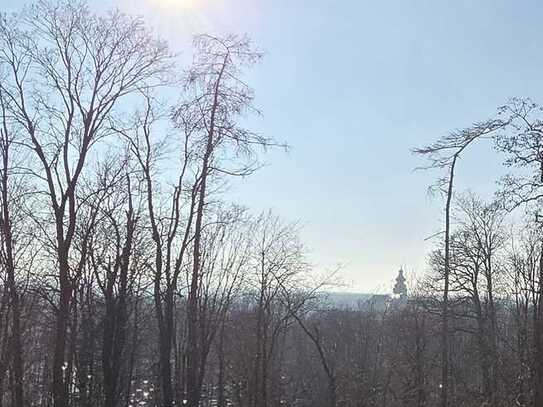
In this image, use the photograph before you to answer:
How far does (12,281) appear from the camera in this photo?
45.2 ft

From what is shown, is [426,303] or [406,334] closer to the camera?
[426,303]

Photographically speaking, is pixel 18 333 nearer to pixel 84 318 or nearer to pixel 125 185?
pixel 125 185

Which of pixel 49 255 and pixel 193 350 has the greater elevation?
pixel 49 255

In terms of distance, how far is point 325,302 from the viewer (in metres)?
26.9

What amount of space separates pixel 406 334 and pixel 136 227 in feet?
80.2

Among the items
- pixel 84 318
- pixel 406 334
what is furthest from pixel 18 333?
pixel 406 334

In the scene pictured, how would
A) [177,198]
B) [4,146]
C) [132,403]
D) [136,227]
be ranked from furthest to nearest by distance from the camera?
[132,403] < [136,227] < [177,198] < [4,146]

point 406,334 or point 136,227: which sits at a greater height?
point 136,227

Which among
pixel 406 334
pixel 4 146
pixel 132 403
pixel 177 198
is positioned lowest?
pixel 132 403

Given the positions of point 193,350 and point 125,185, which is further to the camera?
point 125,185

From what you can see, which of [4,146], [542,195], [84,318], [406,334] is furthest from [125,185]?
[406,334]

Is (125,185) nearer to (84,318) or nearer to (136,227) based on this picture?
(136,227)

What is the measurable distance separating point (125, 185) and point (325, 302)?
12.3 meters

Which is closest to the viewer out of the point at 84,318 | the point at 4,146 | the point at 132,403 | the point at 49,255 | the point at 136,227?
the point at 4,146
